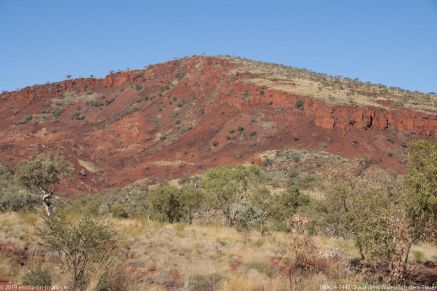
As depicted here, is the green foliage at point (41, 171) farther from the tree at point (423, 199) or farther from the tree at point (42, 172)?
the tree at point (423, 199)

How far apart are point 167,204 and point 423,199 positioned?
2088 cm

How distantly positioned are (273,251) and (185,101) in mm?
73102

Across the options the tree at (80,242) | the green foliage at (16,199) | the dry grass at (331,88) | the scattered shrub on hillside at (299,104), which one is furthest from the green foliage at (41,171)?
the dry grass at (331,88)

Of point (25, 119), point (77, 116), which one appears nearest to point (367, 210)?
point (77, 116)

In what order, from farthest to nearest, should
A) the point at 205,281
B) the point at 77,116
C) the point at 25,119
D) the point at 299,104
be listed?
the point at 77,116 < the point at 25,119 < the point at 299,104 < the point at 205,281

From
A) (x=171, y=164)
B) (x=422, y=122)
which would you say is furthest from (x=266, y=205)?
(x=422, y=122)

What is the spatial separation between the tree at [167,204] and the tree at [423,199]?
1975cm

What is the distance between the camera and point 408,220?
1427 cm

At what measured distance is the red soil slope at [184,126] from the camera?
67.9 m

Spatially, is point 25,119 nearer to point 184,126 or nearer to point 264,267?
point 184,126

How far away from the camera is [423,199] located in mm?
13930

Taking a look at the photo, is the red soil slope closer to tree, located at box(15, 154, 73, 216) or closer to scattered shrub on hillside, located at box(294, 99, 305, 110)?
scattered shrub on hillside, located at box(294, 99, 305, 110)

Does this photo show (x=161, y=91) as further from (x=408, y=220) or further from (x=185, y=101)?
(x=408, y=220)

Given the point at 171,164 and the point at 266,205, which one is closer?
the point at 266,205
